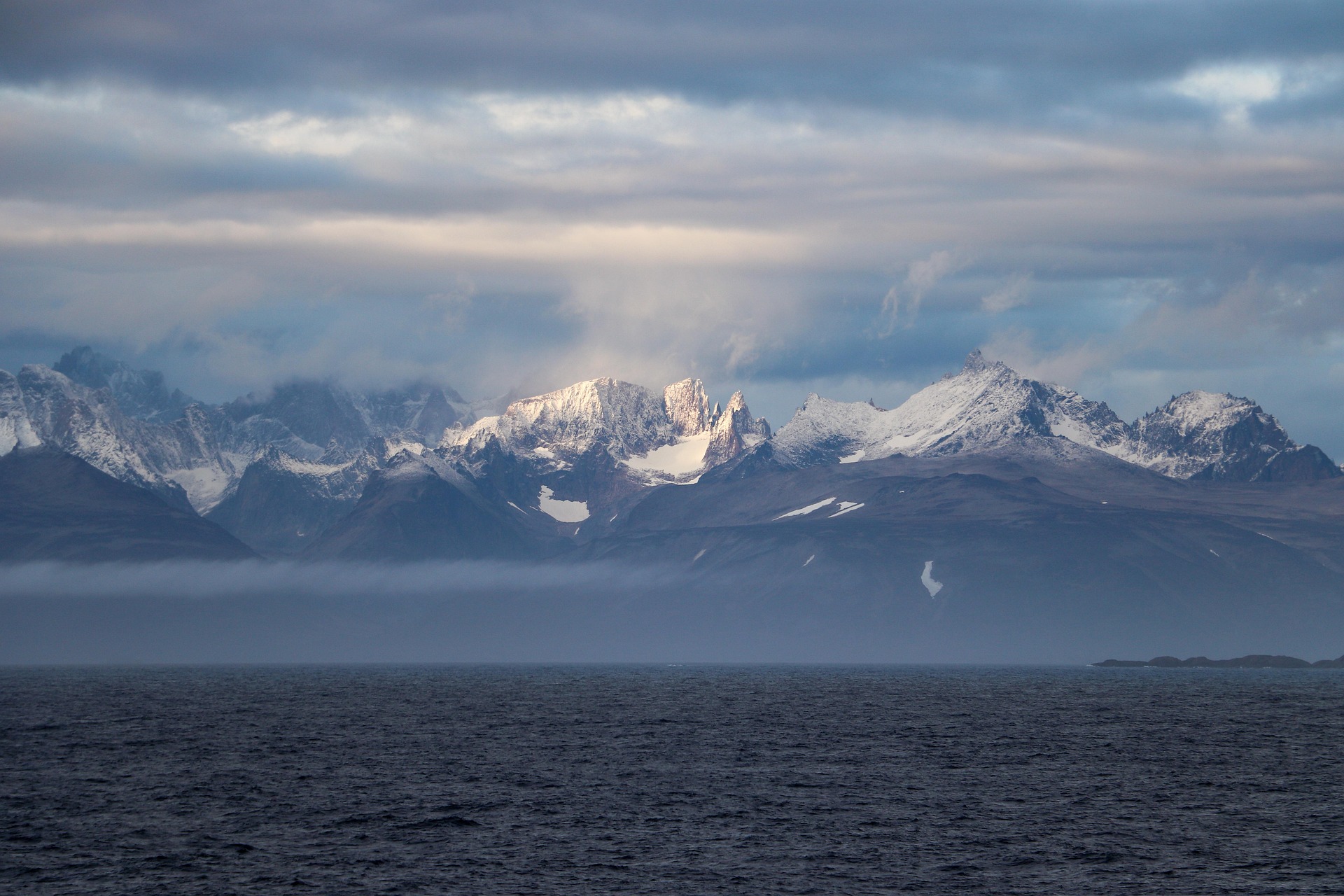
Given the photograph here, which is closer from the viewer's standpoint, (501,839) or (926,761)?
(501,839)

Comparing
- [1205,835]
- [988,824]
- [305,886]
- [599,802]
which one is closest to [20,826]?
[305,886]

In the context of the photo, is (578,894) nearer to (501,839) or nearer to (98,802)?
(501,839)

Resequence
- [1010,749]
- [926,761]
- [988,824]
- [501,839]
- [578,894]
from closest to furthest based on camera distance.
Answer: [578,894] < [501,839] < [988,824] < [926,761] < [1010,749]

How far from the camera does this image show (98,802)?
13488 cm

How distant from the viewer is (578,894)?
96.6m

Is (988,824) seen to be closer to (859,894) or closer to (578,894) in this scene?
(859,894)

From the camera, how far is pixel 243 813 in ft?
427

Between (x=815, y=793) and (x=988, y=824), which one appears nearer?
(x=988, y=824)

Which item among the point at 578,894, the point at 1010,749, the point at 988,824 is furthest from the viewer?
the point at 1010,749

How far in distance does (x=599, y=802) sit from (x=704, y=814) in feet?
40.8

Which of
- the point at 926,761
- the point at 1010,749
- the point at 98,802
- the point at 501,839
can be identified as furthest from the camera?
the point at 1010,749

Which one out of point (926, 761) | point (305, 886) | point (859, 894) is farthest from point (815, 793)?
point (305, 886)

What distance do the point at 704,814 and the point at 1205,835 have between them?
4002 centimetres

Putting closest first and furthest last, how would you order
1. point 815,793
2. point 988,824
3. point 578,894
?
1. point 578,894
2. point 988,824
3. point 815,793
